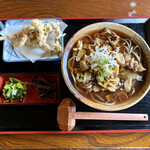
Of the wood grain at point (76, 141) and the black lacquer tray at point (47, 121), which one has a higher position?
the black lacquer tray at point (47, 121)

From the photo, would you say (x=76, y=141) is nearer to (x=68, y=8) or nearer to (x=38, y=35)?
(x=38, y=35)

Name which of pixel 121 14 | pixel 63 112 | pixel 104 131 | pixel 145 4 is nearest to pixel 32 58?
pixel 63 112

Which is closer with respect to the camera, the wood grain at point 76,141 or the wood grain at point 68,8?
the wood grain at point 76,141

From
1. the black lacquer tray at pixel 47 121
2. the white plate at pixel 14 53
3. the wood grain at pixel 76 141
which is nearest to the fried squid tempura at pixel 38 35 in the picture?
the white plate at pixel 14 53

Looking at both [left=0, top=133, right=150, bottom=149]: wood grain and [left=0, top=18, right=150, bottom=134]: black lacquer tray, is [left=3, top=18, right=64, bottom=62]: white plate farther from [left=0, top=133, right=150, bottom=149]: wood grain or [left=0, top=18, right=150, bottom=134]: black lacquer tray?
[left=0, top=133, right=150, bottom=149]: wood grain

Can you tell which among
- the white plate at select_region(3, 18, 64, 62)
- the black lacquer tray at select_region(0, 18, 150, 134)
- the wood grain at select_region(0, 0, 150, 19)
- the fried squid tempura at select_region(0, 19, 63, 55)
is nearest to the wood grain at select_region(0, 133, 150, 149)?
the black lacquer tray at select_region(0, 18, 150, 134)

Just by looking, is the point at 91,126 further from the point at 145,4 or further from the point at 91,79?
the point at 145,4

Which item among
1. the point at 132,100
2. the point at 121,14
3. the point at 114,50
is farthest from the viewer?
the point at 121,14

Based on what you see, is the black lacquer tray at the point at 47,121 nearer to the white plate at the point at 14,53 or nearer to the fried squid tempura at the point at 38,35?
the white plate at the point at 14,53
